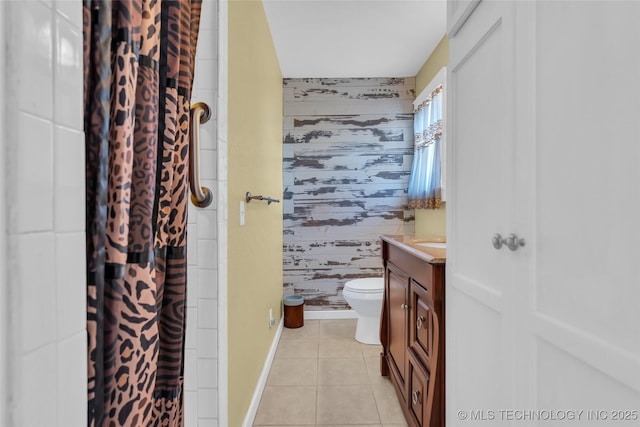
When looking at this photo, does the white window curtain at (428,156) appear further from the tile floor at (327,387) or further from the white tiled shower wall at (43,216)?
the white tiled shower wall at (43,216)

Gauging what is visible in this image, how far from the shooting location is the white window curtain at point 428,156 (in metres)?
2.71

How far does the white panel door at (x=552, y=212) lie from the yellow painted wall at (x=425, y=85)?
166 centimetres

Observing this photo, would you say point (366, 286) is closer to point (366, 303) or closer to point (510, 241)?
point (366, 303)

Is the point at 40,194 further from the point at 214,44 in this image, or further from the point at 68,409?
the point at 214,44

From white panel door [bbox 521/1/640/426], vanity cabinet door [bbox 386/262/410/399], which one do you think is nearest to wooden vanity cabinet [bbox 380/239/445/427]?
vanity cabinet door [bbox 386/262/410/399]

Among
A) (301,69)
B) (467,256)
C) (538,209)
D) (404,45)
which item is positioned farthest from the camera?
(301,69)

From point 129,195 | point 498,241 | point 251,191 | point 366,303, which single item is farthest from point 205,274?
point 366,303

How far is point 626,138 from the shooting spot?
550 mm

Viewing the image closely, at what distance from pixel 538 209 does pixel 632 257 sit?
0.24 meters

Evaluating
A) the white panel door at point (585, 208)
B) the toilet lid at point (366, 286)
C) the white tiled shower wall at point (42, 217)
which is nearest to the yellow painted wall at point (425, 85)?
the toilet lid at point (366, 286)

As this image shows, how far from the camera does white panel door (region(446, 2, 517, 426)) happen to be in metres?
0.87

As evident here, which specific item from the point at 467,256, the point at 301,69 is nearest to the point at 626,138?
the point at 467,256

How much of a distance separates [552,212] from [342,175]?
9.22ft

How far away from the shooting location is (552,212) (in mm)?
725
